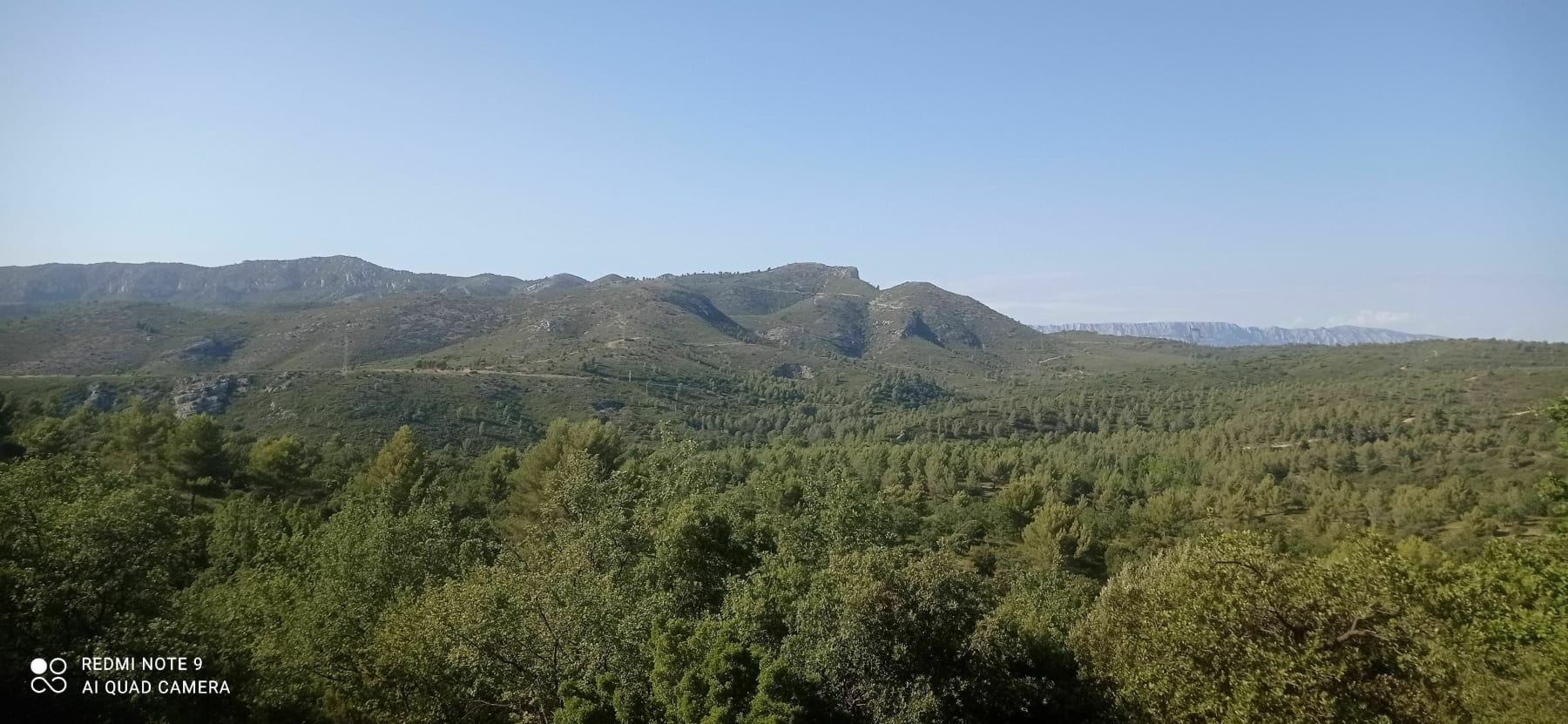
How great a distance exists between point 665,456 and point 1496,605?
35.8 m

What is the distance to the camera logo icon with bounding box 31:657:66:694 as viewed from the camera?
1474cm

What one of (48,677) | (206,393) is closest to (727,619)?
(48,677)

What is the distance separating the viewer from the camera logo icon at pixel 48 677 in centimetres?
1474

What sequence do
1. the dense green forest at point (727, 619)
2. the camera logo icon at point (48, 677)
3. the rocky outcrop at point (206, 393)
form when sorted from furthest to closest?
the rocky outcrop at point (206, 393), the dense green forest at point (727, 619), the camera logo icon at point (48, 677)

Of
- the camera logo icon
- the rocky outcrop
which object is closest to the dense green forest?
the camera logo icon

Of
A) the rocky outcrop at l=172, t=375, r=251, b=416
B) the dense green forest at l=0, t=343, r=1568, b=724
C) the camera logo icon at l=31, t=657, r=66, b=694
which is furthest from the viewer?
the rocky outcrop at l=172, t=375, r=251, b=416

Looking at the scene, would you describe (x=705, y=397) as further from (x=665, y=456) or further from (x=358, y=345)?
(x=665, y=456)

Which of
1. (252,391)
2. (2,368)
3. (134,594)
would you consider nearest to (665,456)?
(134,594)

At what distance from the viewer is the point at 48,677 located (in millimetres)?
14883

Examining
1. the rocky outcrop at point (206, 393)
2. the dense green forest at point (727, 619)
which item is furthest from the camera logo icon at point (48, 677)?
the rocky outcrop at point (206, 393)

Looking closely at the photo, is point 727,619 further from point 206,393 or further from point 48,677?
point 206,393

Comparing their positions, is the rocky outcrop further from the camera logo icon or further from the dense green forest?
the camera logo icon

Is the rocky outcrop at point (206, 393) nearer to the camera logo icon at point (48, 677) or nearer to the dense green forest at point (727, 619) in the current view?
the dense green forest at point (727, 619)

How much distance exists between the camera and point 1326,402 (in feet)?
391
